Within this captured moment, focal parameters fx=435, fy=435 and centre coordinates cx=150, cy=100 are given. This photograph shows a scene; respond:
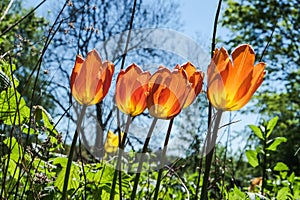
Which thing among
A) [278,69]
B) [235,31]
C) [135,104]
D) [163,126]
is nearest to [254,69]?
[135,104]

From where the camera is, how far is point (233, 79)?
1.87 ft

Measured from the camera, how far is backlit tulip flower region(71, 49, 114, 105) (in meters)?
0.59

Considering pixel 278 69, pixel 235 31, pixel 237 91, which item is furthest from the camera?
pixel 235 31

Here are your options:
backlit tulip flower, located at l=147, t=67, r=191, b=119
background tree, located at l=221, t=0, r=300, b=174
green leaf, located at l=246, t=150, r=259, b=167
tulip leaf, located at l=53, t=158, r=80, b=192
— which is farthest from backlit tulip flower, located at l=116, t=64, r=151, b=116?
background tree, located at l=221, t=0, r=300, b=174

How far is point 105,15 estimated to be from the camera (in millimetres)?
12805

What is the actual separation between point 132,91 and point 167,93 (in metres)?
0.05

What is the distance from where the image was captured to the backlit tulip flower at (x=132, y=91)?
619 millimetres

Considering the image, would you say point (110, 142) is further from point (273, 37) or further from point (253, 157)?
point (273, 37)

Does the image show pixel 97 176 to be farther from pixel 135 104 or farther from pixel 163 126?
pixel 135 104

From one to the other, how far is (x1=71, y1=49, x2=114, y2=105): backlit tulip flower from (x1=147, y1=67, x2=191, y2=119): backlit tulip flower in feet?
0.22

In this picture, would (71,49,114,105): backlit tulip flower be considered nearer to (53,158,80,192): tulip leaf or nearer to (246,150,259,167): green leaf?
(53,158,80,192): tulip leaf

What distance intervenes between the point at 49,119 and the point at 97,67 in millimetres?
330

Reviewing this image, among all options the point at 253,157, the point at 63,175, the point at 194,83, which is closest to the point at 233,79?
the point at 194,83

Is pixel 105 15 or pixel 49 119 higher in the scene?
pixel 105 15
